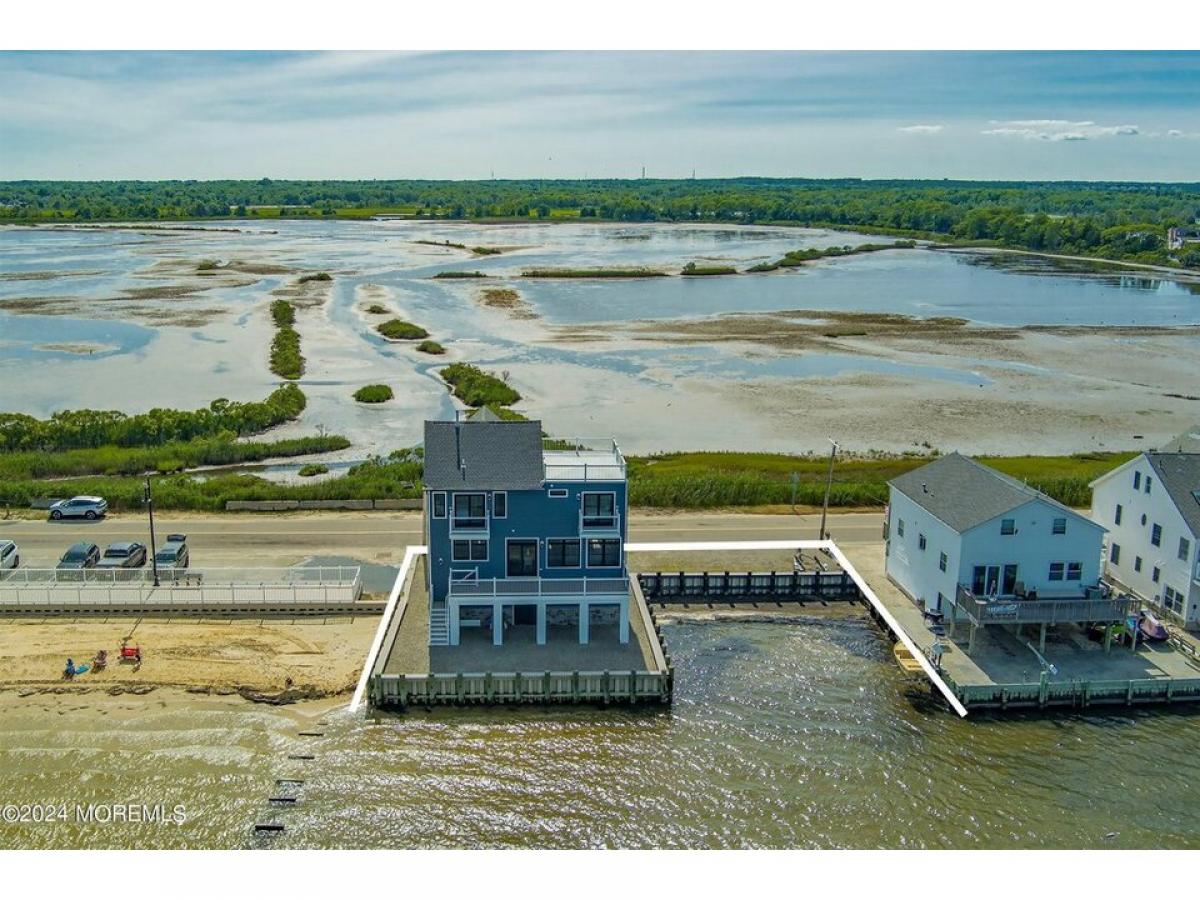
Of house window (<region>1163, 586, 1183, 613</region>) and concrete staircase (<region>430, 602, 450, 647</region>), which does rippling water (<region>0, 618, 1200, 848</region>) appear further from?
house window (<region>1163, 586, 1183, 613</region>)

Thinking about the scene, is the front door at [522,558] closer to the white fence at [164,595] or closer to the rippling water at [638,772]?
the rippling water at [638,772]

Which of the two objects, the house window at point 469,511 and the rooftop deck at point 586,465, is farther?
the rooftop deck at point 586,465

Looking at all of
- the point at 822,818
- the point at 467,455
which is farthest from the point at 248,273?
the point at 822,818

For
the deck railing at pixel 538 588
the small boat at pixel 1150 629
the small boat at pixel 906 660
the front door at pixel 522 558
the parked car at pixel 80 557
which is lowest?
the small boat at pixel 906 660

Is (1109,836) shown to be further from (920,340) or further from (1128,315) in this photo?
(1128,315)

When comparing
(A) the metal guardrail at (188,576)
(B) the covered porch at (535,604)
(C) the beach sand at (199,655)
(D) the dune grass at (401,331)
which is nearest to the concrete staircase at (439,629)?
(B) the covered porch at (535,604)
